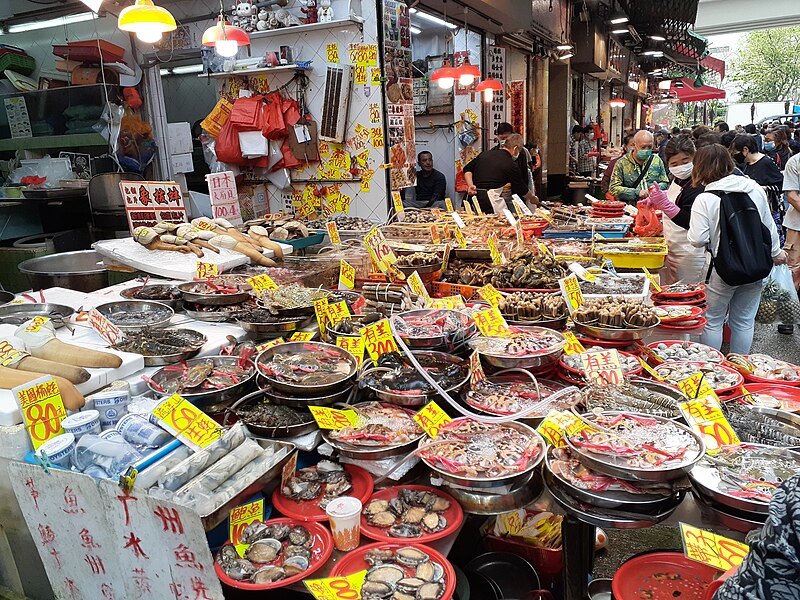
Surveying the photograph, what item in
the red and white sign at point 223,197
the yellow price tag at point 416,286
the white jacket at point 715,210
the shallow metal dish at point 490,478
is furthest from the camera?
the red and white sign at point 223,197

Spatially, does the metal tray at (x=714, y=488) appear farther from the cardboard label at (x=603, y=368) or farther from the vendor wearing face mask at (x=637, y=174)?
the vendor wearing face mask at (x=637, y=174)

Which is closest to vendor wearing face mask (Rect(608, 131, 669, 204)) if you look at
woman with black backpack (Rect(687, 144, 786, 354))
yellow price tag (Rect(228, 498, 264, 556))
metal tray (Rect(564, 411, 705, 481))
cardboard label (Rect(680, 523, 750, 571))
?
woman with black backpack (Rect(687, 144, 786, 354))

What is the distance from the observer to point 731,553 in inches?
66.6

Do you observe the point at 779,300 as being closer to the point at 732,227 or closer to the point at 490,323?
the point at 732,227

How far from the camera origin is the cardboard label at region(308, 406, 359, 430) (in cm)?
223

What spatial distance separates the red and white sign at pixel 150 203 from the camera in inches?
192

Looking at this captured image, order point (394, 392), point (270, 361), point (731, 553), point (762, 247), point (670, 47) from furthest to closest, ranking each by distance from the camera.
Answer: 1. point (670, 47)
2. point (762, 247)
3. point (270, 361)
4. point (394, 392)
5. point (731, 553)

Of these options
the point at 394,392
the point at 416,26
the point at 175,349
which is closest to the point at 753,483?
the point at 394,392

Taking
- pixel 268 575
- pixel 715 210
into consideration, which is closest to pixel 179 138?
pixel 715 210

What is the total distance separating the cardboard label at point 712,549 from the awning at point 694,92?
29.1m

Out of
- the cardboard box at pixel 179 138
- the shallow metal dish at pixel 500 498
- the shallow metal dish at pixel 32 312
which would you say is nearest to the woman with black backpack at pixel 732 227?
the shallow metal dish at pixel 500 498

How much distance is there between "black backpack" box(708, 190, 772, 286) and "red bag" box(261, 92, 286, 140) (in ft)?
18.4

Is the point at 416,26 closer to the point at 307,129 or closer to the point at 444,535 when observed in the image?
the point at 307,129

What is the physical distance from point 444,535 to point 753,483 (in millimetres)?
1000
